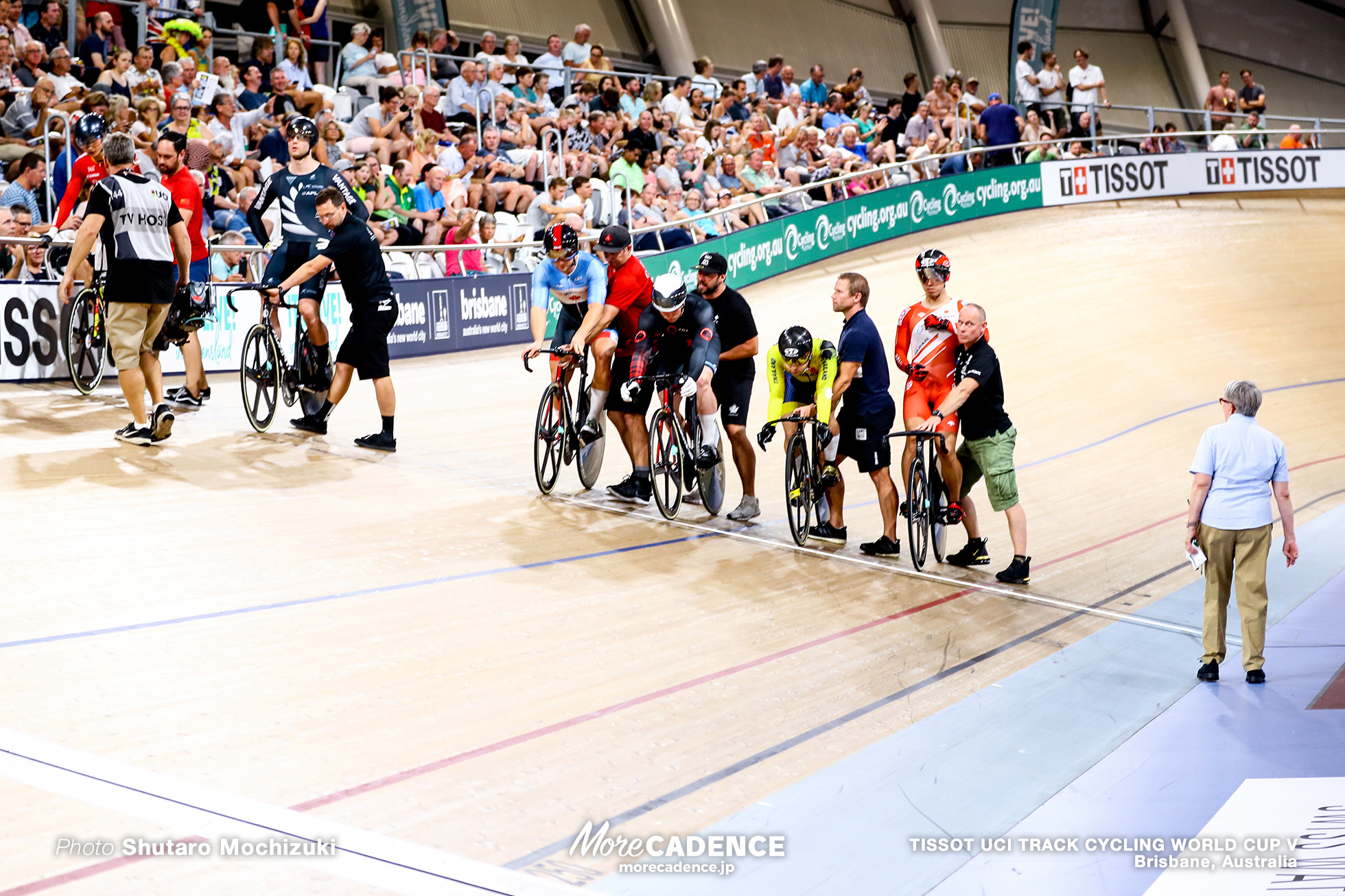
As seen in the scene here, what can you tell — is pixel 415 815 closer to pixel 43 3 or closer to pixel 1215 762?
pixel 1215 762

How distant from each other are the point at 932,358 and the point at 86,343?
5.72m

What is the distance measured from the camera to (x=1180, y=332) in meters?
14.6

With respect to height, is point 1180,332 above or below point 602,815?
above

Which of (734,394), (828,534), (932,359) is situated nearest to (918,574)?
(828,534)

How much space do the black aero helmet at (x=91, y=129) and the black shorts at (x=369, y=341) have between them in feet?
6.80

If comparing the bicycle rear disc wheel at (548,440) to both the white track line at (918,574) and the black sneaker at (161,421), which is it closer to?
the white track line at (918,574)

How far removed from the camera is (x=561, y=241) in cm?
690

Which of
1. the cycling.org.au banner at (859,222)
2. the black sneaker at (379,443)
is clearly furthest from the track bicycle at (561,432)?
the cycling.org.au banner at (859,222)

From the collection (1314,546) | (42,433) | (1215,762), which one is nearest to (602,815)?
(1215,762)

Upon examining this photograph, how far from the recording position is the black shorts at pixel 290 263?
7.96 m

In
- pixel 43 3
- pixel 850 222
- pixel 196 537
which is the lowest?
pixel 196 537

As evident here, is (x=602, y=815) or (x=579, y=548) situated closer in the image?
(x=602, y=815)

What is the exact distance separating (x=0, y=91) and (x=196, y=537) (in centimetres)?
688

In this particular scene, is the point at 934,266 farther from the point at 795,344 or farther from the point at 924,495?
the point at 924,495
